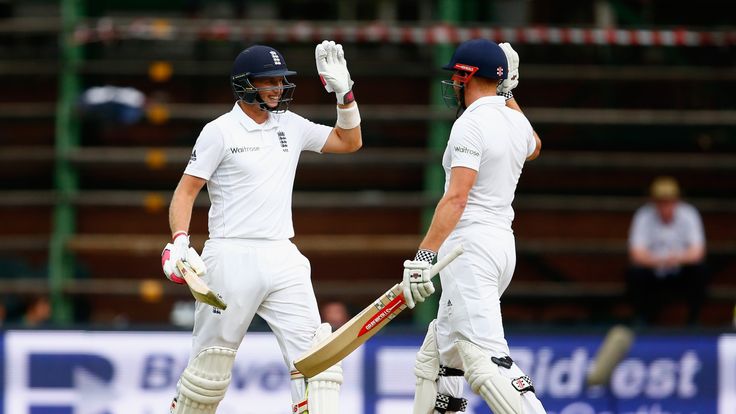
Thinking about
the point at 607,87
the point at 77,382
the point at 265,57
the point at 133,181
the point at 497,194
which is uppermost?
the point at 607,87

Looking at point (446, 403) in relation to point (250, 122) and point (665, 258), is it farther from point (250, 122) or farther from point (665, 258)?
point (665, 258)

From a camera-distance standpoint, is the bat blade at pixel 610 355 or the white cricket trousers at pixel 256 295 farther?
the bat blade at pixel 610 355

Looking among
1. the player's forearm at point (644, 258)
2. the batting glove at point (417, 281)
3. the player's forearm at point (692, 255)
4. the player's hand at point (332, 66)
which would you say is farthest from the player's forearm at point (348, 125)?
the player's forearm at point (692, 255)

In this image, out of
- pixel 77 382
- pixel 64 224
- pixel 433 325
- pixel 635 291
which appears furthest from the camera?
pixel 64 224

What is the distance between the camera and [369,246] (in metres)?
12.4

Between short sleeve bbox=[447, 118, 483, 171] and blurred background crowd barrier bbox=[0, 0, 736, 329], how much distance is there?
5.05 meters

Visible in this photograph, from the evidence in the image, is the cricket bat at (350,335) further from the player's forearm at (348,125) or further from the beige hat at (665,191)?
the beige hat at (665,191)

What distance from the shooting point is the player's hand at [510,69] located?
748cm

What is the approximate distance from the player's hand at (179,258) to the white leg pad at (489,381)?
1.35 meters

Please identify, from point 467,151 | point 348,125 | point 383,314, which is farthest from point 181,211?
point 467,151

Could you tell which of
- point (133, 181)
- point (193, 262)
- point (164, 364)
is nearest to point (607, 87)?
point (133, 181)

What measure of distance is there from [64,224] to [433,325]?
5.62m

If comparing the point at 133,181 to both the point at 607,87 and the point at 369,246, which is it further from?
the point at 607,87

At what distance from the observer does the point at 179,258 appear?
6938 millimetres
